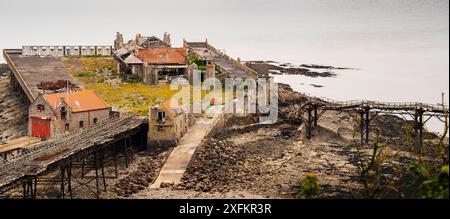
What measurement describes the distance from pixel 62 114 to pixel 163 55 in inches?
1071

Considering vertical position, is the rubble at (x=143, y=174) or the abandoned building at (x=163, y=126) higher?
the abandoned building at (x=163, y=126)

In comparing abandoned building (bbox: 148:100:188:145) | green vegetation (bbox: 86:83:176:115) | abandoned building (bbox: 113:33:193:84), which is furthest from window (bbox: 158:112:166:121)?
abandoned building (bbox: 113:33:193:84)

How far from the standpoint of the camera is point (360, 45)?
126 meters

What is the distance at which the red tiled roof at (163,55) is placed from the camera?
80.6 m

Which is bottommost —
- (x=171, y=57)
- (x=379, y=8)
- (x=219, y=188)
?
(x=219, y=188)

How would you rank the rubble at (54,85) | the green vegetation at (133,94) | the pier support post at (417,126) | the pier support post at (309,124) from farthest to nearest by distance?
the rubble at (54,85)
the green vegetation at (133,94)
the pier support post at (309,124)
the pier support post at (417,126)

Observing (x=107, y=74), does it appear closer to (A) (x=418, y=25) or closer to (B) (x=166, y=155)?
(B) (x=166, y=155)

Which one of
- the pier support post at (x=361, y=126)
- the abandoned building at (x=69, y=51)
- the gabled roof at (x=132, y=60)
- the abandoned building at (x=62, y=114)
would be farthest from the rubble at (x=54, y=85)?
the pier support post at (x=361, y=126)

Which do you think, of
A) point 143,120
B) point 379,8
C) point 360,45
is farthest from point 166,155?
point 379,8

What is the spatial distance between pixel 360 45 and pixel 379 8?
35.9m

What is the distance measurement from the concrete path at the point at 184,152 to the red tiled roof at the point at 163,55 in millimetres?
18515

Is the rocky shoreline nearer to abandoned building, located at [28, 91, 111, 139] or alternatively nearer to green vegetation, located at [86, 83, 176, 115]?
green vegetation, located at [86, 83, 176, 115]

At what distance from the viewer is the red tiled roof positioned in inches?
3172

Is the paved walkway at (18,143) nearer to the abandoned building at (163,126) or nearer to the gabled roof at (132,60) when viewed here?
the abandoned building at (163,126)
